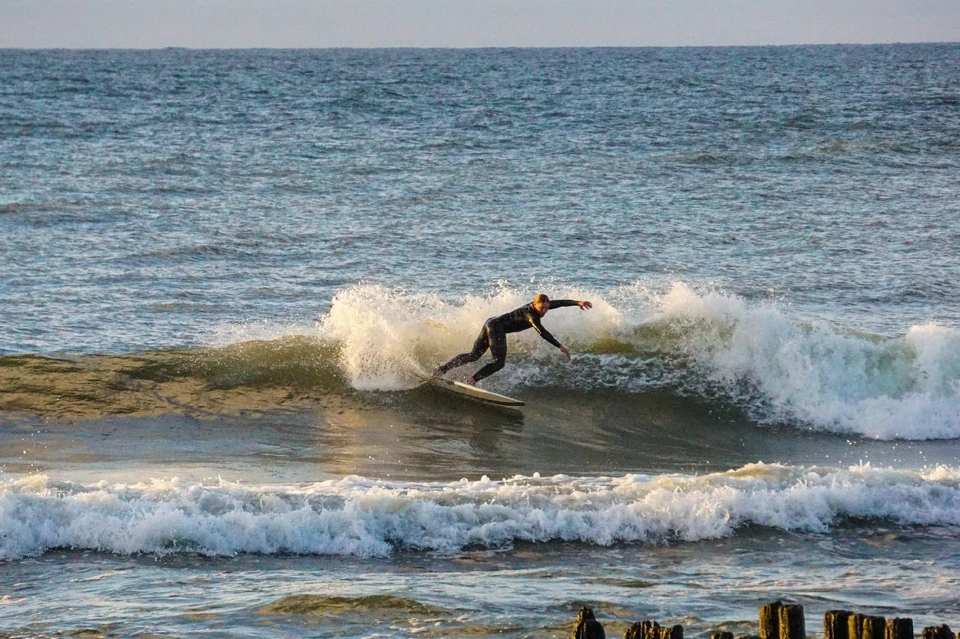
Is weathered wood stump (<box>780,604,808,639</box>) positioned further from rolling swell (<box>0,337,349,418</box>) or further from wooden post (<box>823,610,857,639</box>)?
rolling swell (<box>0,337,349,418</box>)

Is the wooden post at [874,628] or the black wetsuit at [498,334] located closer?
the wooden post at [874,628]

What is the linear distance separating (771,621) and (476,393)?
9.87m

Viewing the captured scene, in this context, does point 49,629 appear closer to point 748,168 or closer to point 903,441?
point 903,441

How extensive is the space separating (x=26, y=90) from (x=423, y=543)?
4946 cm

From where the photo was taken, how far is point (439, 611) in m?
8.38

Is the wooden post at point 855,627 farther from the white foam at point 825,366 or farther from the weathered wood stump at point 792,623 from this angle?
the white foam at point 825,366

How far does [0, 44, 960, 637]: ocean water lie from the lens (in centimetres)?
923

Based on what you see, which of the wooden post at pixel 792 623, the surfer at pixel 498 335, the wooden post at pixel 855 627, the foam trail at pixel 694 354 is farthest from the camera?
the foam trail at pixel 694 354

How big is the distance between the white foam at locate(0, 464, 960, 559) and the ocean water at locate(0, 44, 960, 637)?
0.03 metres

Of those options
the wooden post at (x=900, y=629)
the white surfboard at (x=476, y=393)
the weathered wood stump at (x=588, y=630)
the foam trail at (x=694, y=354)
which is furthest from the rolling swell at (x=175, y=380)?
the wooden post at (x=900, y=629)

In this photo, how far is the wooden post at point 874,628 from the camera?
558cm

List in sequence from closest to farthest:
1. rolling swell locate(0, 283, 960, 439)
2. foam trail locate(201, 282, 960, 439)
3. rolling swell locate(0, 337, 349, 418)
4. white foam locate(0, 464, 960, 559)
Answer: white foam locate(0, 464, 960, 559)
rolling swell locate(0, 337, 349, 418)
rolling swell locate(0, 283, 960, 439)
foam trail locate(201, 282, 960, 439)

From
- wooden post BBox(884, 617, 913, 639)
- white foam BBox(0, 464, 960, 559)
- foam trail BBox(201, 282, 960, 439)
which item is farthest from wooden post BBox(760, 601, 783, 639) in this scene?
foam trail BBox(201, 282, 960, 439)

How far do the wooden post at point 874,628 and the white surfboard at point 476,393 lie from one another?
388 inches
